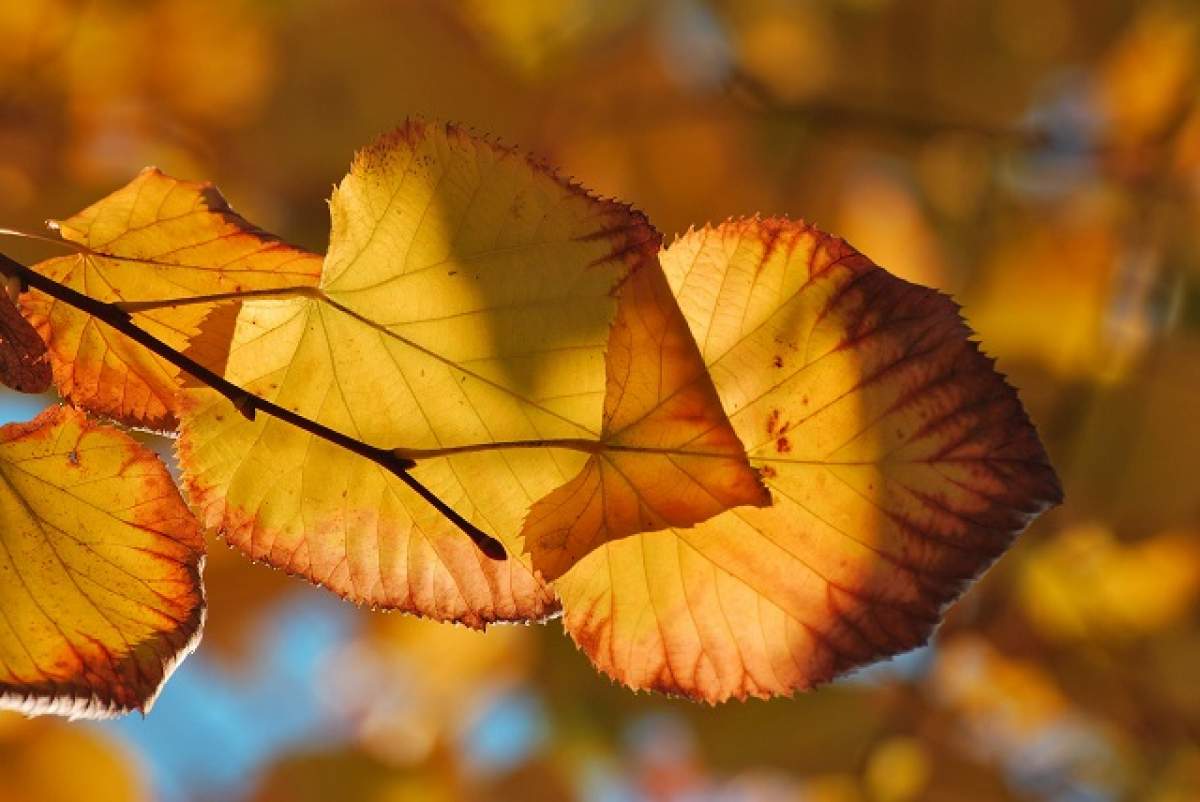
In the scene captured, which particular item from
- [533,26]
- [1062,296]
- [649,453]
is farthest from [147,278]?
[1062,296]

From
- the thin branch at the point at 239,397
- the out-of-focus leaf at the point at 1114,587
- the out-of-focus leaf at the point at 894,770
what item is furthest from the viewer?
the out-of-focus leaf at the point at 1114,587

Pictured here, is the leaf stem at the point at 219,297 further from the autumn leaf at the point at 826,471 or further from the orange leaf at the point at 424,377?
the autumn leaf at the point at 826,471

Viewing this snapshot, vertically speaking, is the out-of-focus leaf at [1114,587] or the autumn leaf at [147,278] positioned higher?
the out-of-focus leaf at [1114,587]

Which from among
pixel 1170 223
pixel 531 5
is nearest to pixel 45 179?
pixel 531 5

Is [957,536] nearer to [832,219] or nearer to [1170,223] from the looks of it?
[1170,223]

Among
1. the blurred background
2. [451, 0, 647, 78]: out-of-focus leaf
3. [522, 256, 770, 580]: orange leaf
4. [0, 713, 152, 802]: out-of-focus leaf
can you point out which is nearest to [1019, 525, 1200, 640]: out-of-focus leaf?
the blurred background

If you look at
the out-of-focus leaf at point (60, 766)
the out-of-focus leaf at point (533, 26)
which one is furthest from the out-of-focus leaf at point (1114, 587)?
the out-of-focus leaf at point (60, 766)

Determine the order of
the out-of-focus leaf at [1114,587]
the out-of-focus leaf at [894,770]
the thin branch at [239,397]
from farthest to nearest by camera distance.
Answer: the out-of-focus leaf at [1114,587] → the out-of-focus leaf at [894,770] → the thin branch at [239,397]
